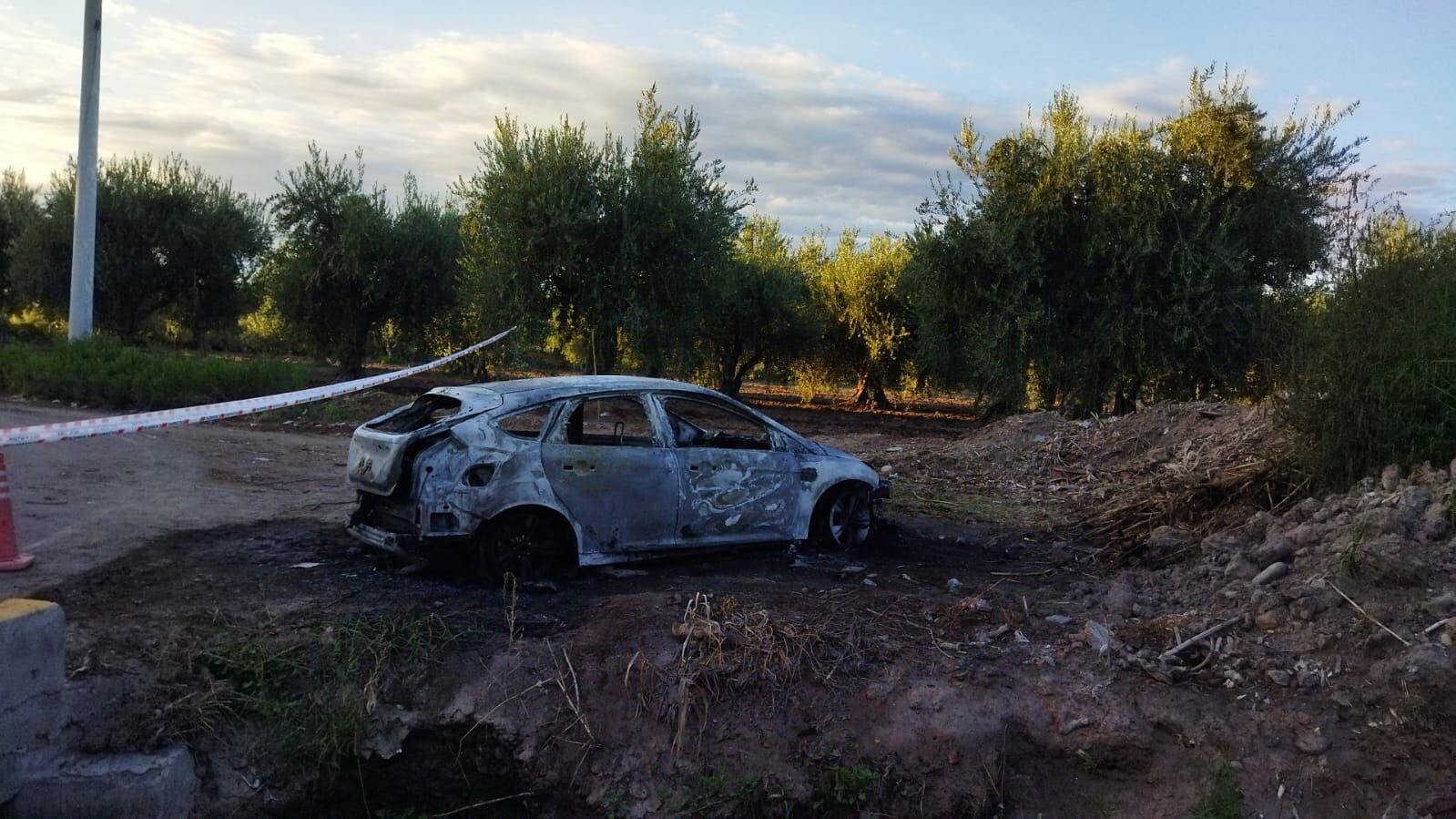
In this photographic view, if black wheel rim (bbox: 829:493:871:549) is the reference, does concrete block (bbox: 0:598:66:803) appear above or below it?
below

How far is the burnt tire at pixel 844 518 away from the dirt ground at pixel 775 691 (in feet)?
4.90

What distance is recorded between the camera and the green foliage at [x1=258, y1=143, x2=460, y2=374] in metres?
22.7

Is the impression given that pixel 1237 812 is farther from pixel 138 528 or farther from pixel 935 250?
pixel 935 250

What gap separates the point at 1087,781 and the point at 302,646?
4.24 m

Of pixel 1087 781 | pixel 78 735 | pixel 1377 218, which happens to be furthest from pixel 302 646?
pixel 1377 218

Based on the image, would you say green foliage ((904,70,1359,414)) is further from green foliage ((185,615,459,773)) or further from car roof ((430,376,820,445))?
green foliage ((185,615,459,773))

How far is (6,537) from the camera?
6.54 m

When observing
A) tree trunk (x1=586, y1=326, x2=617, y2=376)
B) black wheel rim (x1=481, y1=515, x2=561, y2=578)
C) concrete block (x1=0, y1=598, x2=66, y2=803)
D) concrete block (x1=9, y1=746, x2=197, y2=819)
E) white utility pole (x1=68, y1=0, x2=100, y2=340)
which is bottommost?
concrete block (x1=9, y1=746, x2=197, y2=819)

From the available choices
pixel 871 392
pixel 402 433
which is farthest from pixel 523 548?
pixel 871 392

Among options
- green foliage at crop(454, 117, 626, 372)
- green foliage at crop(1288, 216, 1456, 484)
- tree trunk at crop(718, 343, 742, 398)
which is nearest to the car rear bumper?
green foliage at crop(1288, 216, 1456, 484)

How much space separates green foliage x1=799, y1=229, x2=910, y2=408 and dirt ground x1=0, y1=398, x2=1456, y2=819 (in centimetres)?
2136

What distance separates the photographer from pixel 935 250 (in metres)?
18.8

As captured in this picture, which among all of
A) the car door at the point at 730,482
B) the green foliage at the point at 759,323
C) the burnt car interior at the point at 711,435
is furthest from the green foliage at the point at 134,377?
the car door at the point at 730,482

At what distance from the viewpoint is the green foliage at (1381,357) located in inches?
307
